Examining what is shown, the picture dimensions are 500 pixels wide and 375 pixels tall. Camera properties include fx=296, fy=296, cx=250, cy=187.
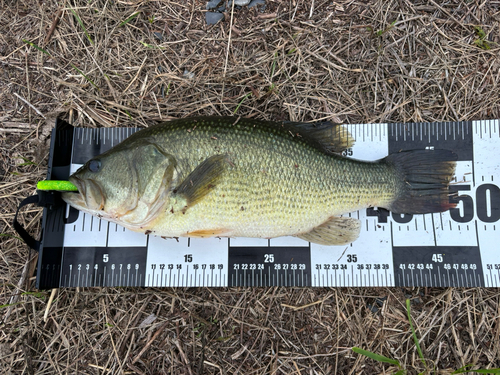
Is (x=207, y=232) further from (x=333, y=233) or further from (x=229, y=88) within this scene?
(x=229, y=88)

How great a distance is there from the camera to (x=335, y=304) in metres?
2.91

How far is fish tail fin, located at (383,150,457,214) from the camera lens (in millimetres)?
2771

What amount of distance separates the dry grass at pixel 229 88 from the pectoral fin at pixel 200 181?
96 cm

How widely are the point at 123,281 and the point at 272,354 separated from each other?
1.60 meters

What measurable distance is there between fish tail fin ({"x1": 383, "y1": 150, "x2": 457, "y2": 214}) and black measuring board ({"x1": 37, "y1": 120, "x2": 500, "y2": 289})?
242mm

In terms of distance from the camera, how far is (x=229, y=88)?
3.17 m

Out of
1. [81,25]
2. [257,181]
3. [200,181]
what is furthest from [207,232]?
[81,25]

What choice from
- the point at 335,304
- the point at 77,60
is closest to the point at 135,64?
the point at 77,60

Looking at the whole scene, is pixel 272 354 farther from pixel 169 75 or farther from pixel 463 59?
pixel 463 59

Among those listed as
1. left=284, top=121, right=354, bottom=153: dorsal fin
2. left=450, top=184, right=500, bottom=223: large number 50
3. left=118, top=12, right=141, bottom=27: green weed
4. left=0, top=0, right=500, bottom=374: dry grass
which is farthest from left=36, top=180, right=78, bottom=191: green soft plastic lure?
left=450, top=184, right=500, bottom=223: large number 50

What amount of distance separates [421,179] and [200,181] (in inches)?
80.7

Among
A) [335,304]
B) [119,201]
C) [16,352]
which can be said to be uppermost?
[119,201]

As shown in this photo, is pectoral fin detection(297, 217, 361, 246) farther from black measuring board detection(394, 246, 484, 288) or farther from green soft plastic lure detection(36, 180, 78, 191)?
green soft plastic lure detection(36, 180, 78, 191)

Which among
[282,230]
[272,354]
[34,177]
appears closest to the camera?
[282,230]
